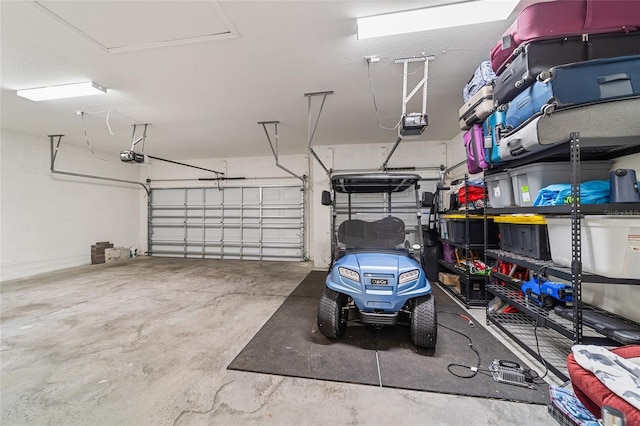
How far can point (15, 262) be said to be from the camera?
5.11m

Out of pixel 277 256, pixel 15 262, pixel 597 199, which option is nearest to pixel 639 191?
pixel 597 199

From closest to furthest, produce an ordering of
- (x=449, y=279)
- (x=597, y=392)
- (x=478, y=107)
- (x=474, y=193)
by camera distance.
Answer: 1. (x=597, y=392)
2. (x=478, y=107)
3. (x=474, y=193)
4. (x=449, y=279)

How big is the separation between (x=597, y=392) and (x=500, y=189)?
1.97 m

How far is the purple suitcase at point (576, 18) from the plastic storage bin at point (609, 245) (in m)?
1.44

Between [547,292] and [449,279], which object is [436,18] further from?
[449,279]

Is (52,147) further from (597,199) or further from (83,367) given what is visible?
(597,199)

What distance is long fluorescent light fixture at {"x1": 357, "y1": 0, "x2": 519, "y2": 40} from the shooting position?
192 centimetres

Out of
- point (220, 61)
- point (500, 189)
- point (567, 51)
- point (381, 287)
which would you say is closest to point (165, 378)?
point (381, 287)

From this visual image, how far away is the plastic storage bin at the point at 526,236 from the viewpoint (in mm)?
2252

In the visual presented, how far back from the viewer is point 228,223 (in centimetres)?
760

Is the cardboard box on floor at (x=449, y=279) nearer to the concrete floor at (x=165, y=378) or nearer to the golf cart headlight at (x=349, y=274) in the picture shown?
the concrete floor at (x=165, y=378)

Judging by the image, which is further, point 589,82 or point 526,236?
point 526,236

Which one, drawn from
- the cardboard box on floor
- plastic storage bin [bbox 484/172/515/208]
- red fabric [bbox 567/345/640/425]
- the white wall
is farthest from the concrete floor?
the cardboard box on floor

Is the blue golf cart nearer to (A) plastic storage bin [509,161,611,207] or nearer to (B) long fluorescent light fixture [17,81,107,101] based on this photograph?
(A) plastic storage bin [509,161,611,207]
